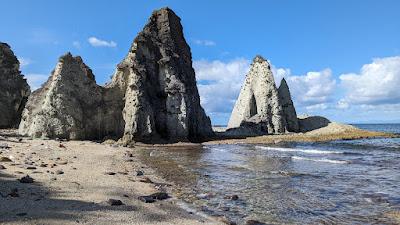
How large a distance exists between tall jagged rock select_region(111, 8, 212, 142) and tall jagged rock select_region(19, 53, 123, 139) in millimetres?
1864

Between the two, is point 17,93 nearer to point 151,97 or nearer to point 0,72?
point 0,72

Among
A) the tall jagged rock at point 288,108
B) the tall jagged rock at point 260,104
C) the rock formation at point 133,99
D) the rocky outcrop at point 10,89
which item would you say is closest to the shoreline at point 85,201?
the rock formation at point 133,99

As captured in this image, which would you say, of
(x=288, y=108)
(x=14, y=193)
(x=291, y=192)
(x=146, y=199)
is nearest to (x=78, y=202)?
(x=14, y=193)

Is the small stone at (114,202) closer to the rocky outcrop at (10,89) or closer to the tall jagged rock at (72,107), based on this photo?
the tall jagged rock at (72,107)

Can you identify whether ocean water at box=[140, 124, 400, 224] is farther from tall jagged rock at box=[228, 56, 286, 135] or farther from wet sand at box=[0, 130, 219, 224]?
tall jagged rock at box=[228, 56, 286, 135]

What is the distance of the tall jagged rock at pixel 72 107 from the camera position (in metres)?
35.9

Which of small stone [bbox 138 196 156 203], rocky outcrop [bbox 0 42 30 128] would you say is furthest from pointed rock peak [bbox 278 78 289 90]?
small stone [bbox 138 196 156 203]

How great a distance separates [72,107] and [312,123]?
44.1m

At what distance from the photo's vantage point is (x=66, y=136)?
36.4 m

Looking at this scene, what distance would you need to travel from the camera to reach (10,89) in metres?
48.6

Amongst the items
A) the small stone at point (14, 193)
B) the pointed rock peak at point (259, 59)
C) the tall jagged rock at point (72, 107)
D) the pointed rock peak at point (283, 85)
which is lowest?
the small stone at point (14, 193)

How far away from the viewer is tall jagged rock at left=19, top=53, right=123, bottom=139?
3591cm

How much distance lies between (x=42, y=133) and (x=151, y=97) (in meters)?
11.8

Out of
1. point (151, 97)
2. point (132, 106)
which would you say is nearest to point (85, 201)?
point (132, 106)
